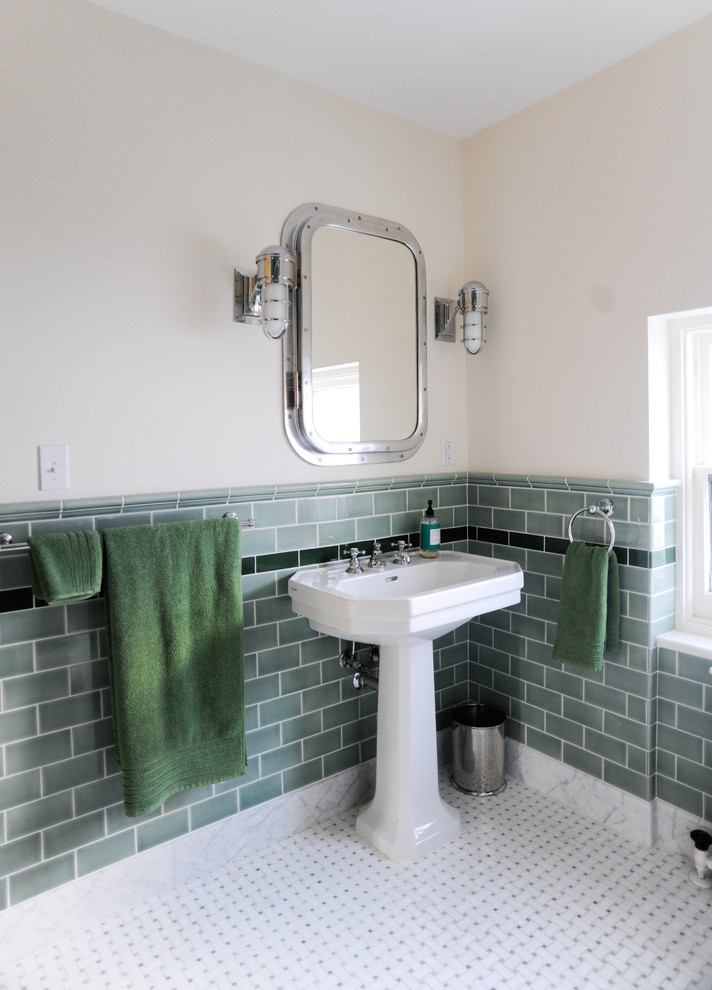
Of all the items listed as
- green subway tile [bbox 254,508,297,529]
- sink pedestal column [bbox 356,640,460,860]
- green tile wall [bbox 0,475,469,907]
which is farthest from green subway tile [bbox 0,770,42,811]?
sink pedestal column [bbox 356,640,460,860]

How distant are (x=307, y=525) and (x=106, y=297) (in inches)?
36.8

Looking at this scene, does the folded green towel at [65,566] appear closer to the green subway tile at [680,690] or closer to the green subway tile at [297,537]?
the green subway tile at [297,537]

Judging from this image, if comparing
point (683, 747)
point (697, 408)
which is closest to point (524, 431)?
point (697, 408)

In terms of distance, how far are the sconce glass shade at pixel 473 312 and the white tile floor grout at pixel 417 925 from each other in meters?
1.77

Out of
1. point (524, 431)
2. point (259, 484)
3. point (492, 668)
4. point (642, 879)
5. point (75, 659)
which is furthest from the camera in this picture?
point (492, 668)

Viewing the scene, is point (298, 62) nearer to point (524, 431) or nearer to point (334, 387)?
point (334, 387)

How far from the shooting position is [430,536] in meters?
2.39

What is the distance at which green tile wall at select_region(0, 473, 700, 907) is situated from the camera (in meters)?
1.71

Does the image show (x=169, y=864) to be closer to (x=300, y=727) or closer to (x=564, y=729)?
(x=300, y=727)

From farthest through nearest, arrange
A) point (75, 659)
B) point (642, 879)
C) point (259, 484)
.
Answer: point (259, 484), point (642, 879), point (75, 659)

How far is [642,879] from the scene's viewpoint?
1.97m

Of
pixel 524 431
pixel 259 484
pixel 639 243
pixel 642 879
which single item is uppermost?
pixel 639 243

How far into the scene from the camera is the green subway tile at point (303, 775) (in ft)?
7.25

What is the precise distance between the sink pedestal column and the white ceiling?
1868 millimetres
